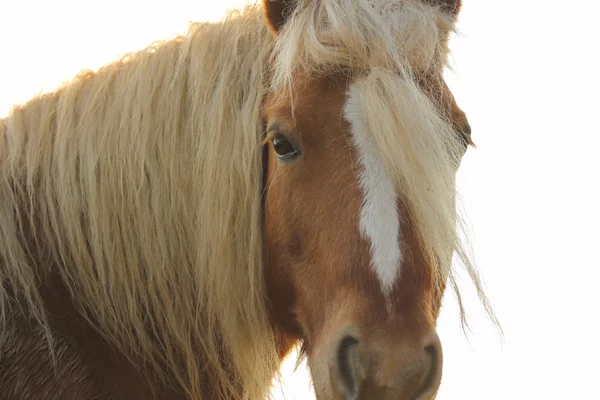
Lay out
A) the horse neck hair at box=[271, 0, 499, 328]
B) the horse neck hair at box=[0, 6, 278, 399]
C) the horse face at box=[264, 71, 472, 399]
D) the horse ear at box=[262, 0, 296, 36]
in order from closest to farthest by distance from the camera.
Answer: the horse face at box=[264, 71, 472, 399] → the horse neck hair at box=[271, 0, 499, 328] → the horse neck hair at box=[0, 6, 278, 399] → the horse ear at box=[262, 0, 296, 36]

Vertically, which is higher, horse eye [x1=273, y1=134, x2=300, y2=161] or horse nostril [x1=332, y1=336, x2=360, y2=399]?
horse eye [x1=273, y1=134, x2=300, y2=161]

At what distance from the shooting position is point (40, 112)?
3.12 metres

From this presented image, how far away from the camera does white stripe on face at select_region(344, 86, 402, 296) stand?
7.84 ft

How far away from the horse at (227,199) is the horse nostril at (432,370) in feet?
0.32

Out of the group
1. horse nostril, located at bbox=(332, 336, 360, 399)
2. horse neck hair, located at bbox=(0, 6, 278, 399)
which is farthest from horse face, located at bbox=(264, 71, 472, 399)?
horse neck hair, located at bbox=(0, 6, 278, 399)

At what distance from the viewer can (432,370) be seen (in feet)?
7.82

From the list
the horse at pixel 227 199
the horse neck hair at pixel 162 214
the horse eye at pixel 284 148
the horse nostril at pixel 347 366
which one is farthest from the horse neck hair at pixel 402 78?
the horse nostril at pixel 347 366

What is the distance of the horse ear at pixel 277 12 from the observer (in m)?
2.97

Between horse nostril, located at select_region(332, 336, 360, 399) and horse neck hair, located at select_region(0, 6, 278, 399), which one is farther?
horse neck hair, located at select_region(0, 6, 278, 399)

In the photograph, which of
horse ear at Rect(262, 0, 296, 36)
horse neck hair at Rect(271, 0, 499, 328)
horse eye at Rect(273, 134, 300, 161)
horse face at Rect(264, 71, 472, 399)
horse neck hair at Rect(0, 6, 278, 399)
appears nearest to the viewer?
horse face at Rect(264, 71, 472, 399)

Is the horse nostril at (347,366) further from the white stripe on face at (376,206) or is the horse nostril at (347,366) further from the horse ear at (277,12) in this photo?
the horse ear at (277,12)

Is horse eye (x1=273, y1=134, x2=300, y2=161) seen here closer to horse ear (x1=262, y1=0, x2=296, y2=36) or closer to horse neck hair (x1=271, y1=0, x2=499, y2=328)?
horse neck hair (x1=271, y1=0, x2=499, y2=328)

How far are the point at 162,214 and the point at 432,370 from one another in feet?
3.95

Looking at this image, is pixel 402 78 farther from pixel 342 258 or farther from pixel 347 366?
pixel 347 366
